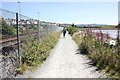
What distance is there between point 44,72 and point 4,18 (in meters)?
2.41

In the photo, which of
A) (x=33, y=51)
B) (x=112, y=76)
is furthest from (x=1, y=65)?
(x=112, y=76)

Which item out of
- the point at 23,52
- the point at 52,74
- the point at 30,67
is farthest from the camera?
the point at 23,52

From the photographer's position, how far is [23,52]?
733 centimetres

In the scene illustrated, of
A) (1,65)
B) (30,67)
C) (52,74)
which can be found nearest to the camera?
(1,65)

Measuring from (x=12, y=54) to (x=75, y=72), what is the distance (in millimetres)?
2474

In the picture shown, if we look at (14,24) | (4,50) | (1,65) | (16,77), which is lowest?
(16,77)

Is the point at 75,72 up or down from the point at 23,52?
down

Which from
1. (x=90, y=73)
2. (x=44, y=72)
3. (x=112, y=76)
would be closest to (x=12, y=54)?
(x=44, y=72)

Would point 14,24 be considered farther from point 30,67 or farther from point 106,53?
point 106,53

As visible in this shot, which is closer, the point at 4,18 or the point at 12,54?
the point at 4,18

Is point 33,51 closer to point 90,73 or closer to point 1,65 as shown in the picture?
point 1,65

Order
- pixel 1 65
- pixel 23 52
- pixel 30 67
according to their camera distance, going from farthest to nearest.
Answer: pixel 23 52, pixel 30 67, pixel 1 65

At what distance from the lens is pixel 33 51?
25.5 feet

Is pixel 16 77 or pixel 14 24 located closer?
pixel 16 77
